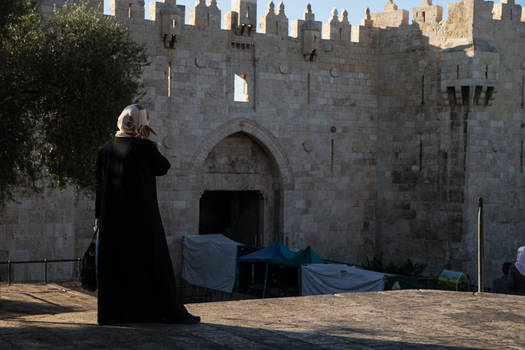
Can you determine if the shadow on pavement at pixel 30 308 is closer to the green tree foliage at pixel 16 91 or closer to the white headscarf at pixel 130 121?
the green tree foliage at pixel 16 91

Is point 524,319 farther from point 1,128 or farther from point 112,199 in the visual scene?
point 1,128

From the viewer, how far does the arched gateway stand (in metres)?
16.7

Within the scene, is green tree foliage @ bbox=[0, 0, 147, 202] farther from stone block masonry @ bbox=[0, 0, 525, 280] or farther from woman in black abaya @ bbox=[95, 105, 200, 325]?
woman in black abaya @ bbox=[95, 105, 200, 325]

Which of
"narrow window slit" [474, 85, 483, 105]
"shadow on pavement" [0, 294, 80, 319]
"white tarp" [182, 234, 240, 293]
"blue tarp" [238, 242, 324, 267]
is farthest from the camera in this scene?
"narrow window slit" [474, 85, 483, 105]

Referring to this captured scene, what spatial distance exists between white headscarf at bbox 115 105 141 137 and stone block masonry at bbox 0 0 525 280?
10627mm

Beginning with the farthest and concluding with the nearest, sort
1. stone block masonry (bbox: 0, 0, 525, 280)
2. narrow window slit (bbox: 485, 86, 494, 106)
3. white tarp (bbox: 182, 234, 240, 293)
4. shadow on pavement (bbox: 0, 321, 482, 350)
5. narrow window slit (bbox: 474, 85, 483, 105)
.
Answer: narrow window slit (bbox: 485, 86, 494, 106), narrow window slit (bbox: 474, 85, 483, 105), stone block masonry (bbox: 0, 0, 525, 280), white tarp (bbox: 182, 234, 240, 293), shadow on pavement (bbox: 0, 321, 482, 350)

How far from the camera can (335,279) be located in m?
13.9

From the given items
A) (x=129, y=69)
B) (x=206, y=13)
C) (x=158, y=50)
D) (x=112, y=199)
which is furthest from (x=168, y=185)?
(x=112, y=199)

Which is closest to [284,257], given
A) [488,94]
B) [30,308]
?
[30,308]

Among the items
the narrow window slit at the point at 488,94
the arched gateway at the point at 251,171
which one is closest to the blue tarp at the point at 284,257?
the arched gateway at the point at 251,171

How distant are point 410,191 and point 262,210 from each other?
3.70 metres

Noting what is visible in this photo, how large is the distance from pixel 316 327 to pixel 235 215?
567 inches

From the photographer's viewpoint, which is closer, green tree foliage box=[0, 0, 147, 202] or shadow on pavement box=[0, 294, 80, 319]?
green tree foliage box=[0, 0, 147, 202]

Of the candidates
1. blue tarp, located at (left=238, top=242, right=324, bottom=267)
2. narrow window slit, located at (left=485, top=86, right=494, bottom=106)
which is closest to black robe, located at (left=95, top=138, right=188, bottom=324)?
blue tarp, located at (left=238, top=242, right=324, bottom=267)
